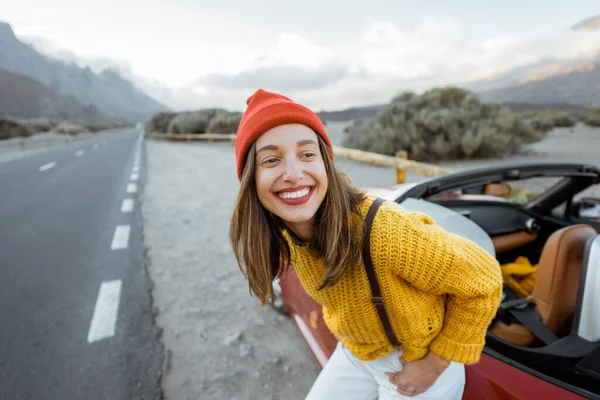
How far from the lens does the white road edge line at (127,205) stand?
560 cm

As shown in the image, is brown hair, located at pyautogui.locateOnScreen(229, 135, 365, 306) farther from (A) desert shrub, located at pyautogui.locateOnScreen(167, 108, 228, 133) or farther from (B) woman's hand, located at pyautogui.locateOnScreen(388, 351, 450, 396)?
(A) desert shrub, located at pyautogui.locateOnScreen(167, 108, 228, 133)

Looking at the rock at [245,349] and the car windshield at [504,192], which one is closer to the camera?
the rock at [245,349]

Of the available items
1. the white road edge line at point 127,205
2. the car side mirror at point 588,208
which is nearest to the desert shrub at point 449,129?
the car side mirror at point 588,208

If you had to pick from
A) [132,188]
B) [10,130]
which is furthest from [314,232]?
[10,130]

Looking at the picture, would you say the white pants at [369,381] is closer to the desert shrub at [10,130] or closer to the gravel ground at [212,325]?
the gravel ground at [212,325]

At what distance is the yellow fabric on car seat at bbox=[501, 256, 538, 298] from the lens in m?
2.02

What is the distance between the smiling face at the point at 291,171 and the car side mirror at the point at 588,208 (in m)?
3.09

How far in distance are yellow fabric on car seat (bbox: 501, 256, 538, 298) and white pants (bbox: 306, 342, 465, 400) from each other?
1.05 metres

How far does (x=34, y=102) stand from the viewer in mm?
80438

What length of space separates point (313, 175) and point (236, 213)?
325 mm

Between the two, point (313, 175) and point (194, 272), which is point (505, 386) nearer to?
point (313, 175)

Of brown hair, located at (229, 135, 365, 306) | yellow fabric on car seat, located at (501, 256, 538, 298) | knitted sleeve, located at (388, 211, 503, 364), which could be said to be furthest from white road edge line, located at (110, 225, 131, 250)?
yellow fabric on car seat, located at (501, 256, 538, 298)

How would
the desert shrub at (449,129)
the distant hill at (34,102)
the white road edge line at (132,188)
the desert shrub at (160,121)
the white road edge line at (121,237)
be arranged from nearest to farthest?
the white road edge line at (121,237) < the white road edge line at (132,188) < the desert shrub at (449,129) < the desert shrub at (160,121) < the distant hill at (34,102)

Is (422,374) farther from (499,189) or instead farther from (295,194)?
(499,189)
